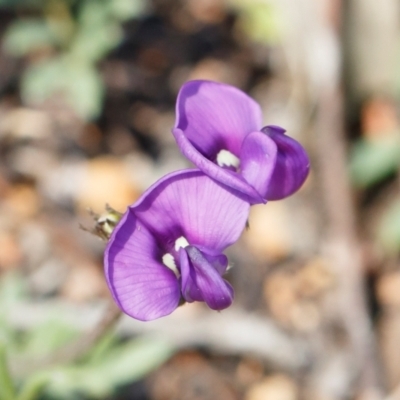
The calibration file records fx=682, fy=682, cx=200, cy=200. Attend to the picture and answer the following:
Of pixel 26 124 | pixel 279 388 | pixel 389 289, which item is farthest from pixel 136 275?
pixel 26 124

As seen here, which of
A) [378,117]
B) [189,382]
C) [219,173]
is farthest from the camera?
[378,117]

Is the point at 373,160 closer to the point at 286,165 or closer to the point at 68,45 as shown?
the point at 68,45

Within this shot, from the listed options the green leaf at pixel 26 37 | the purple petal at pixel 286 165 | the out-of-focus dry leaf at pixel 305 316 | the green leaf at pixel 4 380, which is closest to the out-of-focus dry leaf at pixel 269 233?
the out-of-focus dry leaf at pixel 305 316

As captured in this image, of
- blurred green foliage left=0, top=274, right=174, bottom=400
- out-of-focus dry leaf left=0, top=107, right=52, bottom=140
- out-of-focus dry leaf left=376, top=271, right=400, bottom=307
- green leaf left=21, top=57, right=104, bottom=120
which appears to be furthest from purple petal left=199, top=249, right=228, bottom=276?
out-of-focus dry leaf left=0, top=107, right=52, bottom=140

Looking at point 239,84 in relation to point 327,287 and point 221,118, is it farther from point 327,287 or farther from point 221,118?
point 221,118

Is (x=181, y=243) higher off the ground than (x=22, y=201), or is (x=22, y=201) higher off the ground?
(x=181, y=243)

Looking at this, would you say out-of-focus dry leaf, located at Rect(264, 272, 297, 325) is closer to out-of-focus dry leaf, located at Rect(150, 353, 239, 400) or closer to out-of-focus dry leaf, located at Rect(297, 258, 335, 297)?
out-of-focus dry leaf, located at Rect(297, 258, 335, 297)

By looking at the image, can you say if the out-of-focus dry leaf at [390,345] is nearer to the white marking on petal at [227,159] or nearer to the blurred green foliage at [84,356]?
the blurred green foliage at [84,356]

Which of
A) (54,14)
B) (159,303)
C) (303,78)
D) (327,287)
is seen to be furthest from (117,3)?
(159,303)
